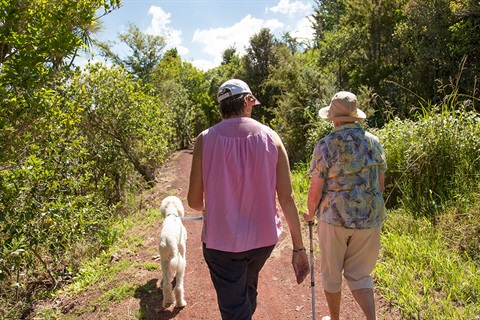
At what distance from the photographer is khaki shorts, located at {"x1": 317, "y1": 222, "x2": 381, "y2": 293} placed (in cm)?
252

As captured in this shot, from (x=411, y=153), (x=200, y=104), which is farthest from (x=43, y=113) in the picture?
(x=200, y=104)

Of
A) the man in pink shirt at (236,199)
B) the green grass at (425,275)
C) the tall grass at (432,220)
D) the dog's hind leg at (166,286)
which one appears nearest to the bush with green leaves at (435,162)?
the tall grass at (432,220)

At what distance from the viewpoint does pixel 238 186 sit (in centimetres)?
196

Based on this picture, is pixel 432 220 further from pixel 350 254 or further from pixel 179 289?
pixel 179 289

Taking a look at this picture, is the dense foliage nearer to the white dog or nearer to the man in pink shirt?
the white dog

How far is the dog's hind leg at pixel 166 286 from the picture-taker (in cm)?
361

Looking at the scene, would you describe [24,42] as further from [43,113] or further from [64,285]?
[64,285]

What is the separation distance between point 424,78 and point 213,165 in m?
9.40

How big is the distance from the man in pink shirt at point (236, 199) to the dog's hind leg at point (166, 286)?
5.81ft

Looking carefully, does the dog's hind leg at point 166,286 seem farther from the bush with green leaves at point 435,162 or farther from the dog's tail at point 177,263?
the bush with green leaves at point 435,162

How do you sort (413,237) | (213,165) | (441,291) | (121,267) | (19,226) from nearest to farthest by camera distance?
1. (213,165)
2. (441,291)
3. (19,226)
4. (413,237)
5. (121,267)

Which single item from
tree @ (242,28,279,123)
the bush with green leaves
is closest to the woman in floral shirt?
the bush with green leaves

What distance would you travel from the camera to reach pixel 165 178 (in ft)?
37.4

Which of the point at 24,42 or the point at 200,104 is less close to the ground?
the point at 200,104
